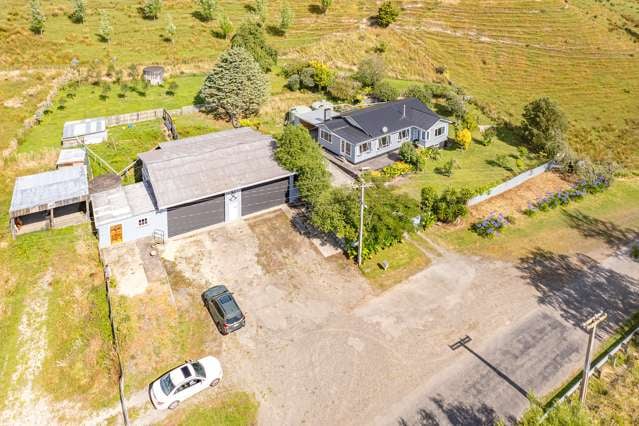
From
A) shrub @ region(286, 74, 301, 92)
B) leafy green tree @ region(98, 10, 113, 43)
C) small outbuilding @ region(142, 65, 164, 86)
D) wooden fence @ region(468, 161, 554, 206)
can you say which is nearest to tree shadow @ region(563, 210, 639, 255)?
wooden fence @ region(468, 161, 554, 206)

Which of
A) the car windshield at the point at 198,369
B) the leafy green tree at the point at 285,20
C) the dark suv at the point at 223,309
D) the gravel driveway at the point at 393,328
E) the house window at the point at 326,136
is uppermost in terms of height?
the leafy green tree at the point at 285,20

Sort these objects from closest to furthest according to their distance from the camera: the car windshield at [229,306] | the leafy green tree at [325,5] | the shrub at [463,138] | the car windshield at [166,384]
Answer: the car windshield at [166,384] < the car windshield at [229,306] < the shrub at [463,138] < the leafy green tree at [325,5]

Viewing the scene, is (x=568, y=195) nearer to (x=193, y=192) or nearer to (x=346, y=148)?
(x=346, y=148)

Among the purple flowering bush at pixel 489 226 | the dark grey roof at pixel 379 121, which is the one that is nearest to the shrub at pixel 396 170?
the dark grey roof at pixel 379 121

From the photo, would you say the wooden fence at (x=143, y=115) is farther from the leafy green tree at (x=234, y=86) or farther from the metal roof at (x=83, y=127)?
the leafy green tree at (x=234, y=86)

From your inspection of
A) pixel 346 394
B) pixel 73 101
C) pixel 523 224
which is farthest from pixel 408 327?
pixel 73 101

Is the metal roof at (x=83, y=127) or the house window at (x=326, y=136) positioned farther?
the house window at (x=326, y=136)
